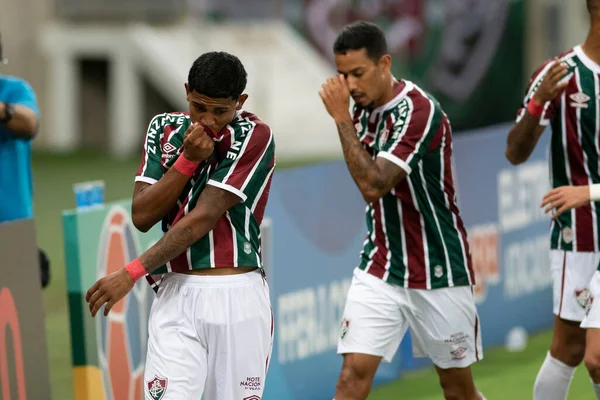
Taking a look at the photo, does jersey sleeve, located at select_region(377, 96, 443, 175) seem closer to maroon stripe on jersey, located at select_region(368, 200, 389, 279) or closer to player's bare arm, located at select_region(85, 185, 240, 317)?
maroon stripe on jersey, located at select_region(368, 200, 389, 279)

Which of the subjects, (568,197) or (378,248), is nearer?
(568,197)

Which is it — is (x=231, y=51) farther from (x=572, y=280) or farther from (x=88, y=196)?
(x=572, y=280)

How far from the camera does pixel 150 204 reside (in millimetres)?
4707

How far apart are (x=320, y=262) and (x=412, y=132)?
2240 mm

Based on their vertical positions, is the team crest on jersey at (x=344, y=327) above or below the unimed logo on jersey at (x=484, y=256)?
above

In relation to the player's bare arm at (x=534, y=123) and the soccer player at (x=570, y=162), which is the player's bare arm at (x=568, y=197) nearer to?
the soccer player at (x=570, y=162)

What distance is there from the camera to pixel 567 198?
546 centimetres

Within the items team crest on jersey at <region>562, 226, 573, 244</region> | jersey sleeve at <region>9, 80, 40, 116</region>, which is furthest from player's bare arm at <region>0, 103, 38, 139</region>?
team crest on jersey at <region>562, 226, 573, 244</region>

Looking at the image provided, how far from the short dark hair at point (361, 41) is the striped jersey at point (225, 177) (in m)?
1.05

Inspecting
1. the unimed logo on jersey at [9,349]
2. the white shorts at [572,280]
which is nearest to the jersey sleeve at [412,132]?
the white shorts at [572,280]

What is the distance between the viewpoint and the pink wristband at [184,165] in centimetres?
463

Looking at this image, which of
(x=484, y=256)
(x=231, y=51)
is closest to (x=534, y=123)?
(x=484, y=256)

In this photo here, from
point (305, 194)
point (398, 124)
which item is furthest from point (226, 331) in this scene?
point (305, 194)

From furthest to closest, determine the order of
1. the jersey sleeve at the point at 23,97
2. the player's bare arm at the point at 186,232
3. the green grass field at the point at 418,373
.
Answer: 1. the green grass field at the point at 418,373
2. the jersey sleeve at the point at 23,97
3. the player's bare arm at the point at 186,232
